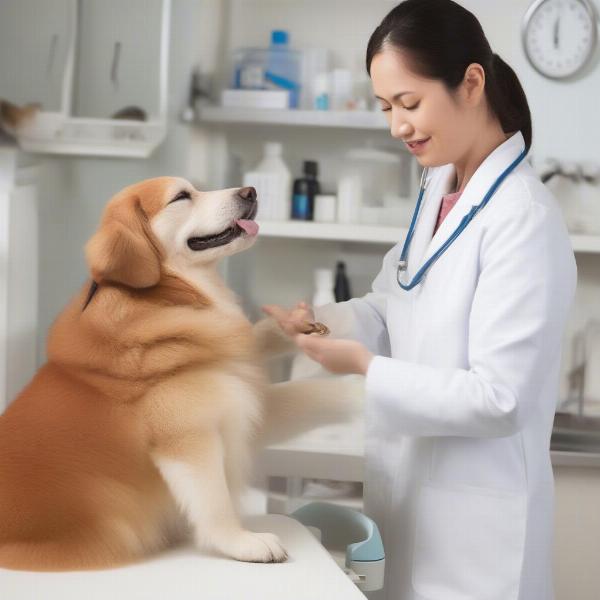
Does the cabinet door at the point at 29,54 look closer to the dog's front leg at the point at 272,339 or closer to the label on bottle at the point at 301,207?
the label on bottle at the point at 301,207

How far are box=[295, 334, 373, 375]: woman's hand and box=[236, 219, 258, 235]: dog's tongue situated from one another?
152 millimetres

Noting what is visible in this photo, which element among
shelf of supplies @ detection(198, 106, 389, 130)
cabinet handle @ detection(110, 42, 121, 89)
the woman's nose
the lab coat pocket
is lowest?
the lab coat pocket

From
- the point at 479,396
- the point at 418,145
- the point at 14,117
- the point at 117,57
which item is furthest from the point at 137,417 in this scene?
the point at 117,57

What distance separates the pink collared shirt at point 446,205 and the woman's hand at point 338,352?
0.28 meters

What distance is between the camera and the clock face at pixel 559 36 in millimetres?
2412

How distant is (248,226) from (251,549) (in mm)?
381

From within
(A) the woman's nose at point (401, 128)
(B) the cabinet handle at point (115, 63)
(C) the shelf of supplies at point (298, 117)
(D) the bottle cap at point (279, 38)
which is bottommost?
(A) the woman's nose at point (401, 128)

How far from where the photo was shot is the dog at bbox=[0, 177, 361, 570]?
37.9 inches

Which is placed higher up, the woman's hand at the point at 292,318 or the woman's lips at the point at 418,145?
the woman's lips at the point at 418,145

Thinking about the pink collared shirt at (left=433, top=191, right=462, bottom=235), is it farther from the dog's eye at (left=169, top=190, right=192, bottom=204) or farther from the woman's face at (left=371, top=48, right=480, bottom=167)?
the dog's eye at (left=169, top=190, right=192, bottom=204)

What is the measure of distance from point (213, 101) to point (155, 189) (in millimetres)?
1504

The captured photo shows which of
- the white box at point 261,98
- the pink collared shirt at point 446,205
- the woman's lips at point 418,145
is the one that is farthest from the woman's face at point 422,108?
the white box at point 261,98

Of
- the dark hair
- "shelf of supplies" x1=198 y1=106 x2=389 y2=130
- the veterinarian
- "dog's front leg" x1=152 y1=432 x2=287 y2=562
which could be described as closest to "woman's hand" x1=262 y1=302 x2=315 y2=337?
the veterinarian

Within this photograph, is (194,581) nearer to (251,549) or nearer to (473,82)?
(251,549)
